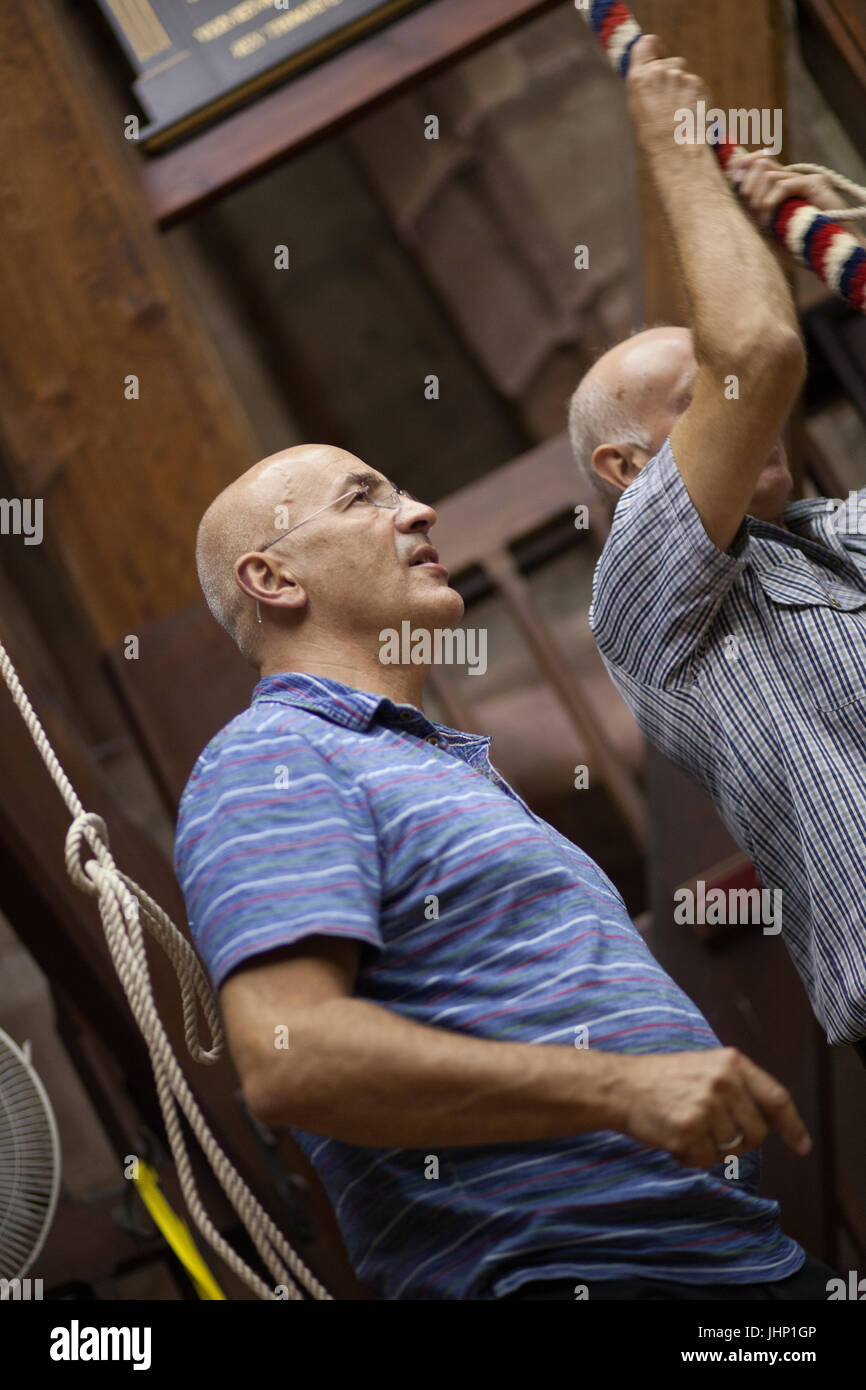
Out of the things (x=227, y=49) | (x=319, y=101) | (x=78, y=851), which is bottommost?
(x=78, y=851)

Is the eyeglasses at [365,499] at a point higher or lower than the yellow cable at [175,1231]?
higher

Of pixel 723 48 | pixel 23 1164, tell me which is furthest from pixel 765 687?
pixel 723 48

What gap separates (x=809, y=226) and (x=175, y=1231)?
1.65 meters

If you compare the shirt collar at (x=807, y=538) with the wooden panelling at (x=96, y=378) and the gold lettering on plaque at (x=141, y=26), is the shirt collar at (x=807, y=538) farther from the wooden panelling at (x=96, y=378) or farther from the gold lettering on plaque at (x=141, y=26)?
the gold lettering on plaque at (x=141, y=26)

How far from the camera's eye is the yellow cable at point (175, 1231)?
184cm

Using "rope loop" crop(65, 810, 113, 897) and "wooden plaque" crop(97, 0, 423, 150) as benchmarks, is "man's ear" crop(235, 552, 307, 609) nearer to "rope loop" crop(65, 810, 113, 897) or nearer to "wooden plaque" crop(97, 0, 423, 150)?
"rope loop" crop(65, 810, 113, 897)

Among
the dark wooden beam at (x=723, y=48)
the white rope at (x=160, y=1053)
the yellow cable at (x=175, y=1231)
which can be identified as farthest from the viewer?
the dark wooden beam at (x=723, y=48)

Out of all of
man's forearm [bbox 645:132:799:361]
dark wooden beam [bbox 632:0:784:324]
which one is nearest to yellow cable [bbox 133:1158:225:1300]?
man's forearm [bbox 645:132:799:361]

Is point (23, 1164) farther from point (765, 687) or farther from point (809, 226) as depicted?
point (809, 226)

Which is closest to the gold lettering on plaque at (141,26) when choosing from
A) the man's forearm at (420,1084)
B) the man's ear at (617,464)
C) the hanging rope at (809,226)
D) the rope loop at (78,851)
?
the hanging rope at (809,226)

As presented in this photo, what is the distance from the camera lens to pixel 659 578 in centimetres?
161

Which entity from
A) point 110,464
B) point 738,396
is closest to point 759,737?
point 738,396

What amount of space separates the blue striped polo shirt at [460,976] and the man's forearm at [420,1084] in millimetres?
83
